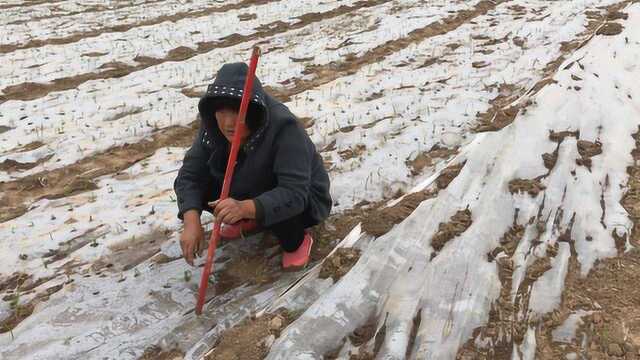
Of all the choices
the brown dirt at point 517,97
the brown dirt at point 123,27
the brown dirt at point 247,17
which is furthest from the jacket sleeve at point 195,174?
the brown dirt at point 247,17

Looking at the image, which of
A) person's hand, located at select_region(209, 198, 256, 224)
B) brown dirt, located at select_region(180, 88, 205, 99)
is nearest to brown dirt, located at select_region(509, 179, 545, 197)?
person's hand, located at select_region(209, 198, 256, 224)

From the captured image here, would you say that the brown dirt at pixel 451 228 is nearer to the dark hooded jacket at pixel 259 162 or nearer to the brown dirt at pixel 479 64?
the dark hooded jacket at pixel 259 162

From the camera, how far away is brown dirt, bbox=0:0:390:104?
24.1 ft

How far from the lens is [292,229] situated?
3299 millimetres

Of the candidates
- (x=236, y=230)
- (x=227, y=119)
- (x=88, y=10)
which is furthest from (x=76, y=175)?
(x=88, y=10)

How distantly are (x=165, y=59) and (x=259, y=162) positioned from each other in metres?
6.46

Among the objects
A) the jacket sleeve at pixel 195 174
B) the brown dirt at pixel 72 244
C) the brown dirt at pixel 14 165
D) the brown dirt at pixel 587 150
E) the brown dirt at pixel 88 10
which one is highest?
the jacket sleeve at pixel 195 174

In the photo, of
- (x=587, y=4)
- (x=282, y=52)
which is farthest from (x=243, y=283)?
(x=587, y=4)

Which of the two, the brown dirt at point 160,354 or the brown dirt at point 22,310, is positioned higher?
the brown dirt at point 22,310

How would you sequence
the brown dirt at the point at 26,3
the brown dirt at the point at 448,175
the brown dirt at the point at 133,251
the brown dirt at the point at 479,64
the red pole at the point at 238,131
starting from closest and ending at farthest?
the red pole at the point at 238,131 → the brown dirt at the point at 133,251 → the brown dirt at the point at 448,175 → the brown dirt at the point at 479,64 → the brown dirt at the point at 26,3

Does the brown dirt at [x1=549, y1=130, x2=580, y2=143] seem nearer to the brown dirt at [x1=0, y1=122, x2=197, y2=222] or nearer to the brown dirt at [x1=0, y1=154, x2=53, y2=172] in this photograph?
the brown dirt at [x1=0, y1=122, x2=197, y2=222]

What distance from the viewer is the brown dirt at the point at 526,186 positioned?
4.07m

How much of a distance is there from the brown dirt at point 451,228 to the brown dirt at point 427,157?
0.84 metres

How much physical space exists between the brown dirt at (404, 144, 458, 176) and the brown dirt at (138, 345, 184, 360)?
2506 millimetres
